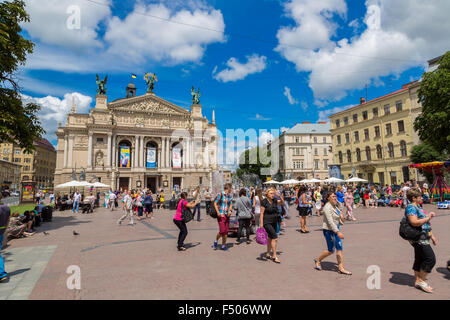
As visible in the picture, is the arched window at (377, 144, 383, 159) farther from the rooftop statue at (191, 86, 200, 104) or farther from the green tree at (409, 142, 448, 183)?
the rooftop statue at (191, 86, 200, 104)

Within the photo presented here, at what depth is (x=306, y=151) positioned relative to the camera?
68.7m

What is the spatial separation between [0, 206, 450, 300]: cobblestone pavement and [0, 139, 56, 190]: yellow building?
86.5m

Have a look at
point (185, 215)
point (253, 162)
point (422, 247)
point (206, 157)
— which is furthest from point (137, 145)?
point (422, 247)

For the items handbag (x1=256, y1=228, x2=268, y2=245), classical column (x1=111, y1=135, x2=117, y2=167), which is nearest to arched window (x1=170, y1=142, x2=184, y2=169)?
classical column (x1=111, y1=135, x2=117, y2=167)

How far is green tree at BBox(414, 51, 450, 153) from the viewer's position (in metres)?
23.2

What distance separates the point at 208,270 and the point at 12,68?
43.1 feet

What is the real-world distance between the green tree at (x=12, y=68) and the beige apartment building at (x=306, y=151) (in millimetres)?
61077

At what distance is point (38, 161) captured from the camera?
92.2 metres

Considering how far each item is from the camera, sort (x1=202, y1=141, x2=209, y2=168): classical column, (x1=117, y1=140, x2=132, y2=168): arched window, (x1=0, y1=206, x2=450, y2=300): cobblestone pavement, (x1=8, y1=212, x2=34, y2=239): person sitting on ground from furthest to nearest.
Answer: (x1=202, y1=141, x2=209, y2=168): classical column, (x1=117, y1=140, x2=132, y2=168): arched window, (x1=8, y1=212, x2=34, y2=239): person sitting on ground, (x1=0, y1=206, x2=450, y2=300): cobblestone pavement

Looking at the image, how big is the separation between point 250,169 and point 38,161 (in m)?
76.9

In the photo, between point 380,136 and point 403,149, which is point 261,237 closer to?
point 403,149

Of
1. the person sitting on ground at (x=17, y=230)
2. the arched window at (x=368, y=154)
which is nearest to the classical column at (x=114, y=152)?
the person sitting on ground at (x=17, y=230)

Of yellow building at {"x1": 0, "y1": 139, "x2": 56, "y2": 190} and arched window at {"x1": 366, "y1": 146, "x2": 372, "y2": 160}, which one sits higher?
yellow building at {"x1": 0, "y1": 139, "x2": 56, "y2": 190}

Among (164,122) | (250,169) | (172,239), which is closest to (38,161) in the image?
(164,122)
